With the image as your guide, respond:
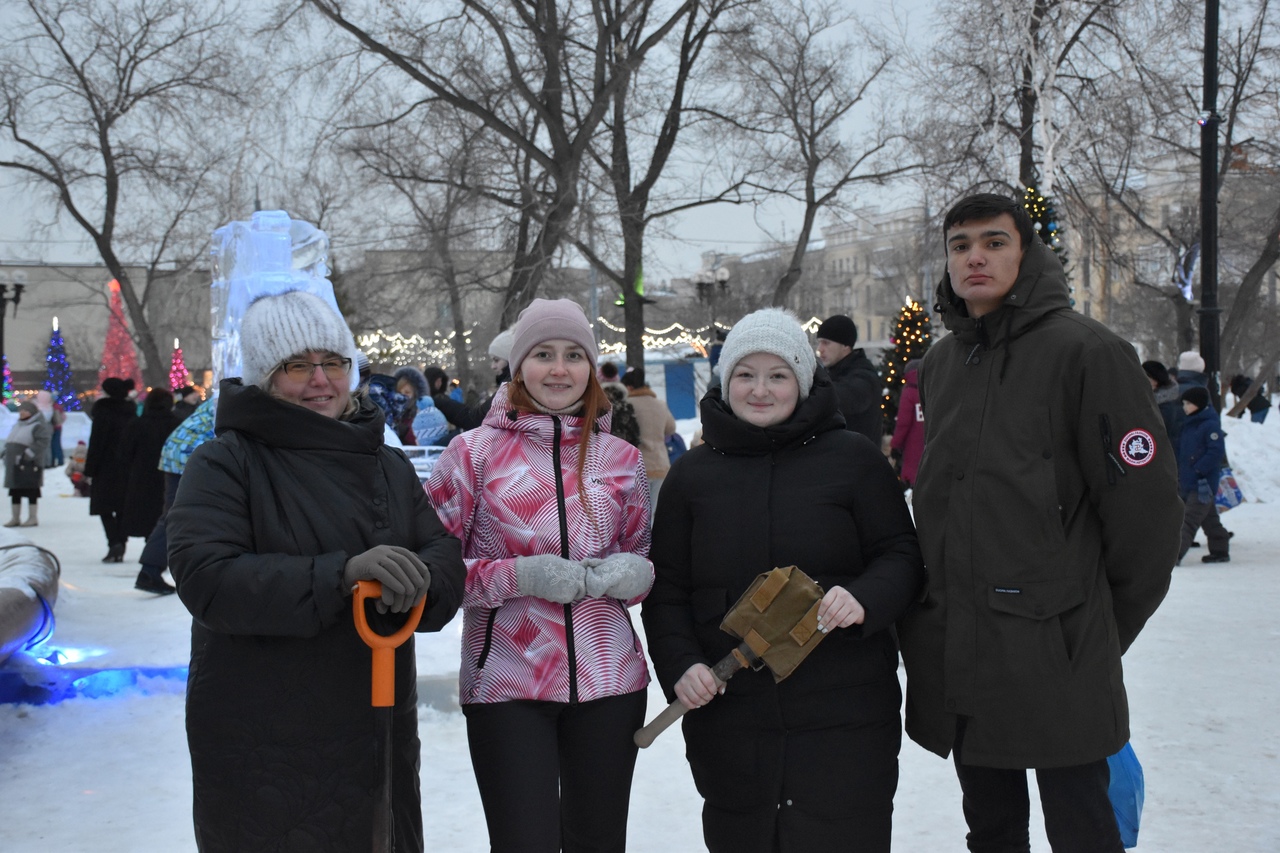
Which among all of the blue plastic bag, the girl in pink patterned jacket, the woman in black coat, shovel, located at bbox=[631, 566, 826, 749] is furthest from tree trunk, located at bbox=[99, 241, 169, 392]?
the blue plastic bag

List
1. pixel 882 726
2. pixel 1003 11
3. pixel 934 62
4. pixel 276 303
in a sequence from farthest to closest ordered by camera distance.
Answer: pixel 934 62, pixel 1003 11, pixel 882 726, pixel 276 303

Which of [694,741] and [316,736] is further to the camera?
[694,741]

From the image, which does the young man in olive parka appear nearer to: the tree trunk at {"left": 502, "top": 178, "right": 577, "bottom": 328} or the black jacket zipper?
the black jacket zipper

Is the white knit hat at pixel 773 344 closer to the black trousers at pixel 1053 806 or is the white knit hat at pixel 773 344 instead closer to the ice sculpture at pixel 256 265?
the black trousers at pixel 1053 806

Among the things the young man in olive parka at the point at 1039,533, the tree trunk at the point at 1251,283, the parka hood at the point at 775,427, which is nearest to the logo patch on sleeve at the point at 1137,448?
the young man in olive parka at the point at 1039,533

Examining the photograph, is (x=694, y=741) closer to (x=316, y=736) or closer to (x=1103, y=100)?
(x=316, y=736)

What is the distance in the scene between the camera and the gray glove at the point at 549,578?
265 centimetres

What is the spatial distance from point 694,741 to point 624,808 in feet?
0.79

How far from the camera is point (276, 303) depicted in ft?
8.38

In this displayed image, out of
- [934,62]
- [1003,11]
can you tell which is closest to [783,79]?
[934,62]

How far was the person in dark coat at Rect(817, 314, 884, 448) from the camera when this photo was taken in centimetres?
642

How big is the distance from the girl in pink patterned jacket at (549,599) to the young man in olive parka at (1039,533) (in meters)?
0.78

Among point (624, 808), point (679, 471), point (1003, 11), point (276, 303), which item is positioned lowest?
point (624, 808)

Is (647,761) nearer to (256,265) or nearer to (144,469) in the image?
(256,265)
